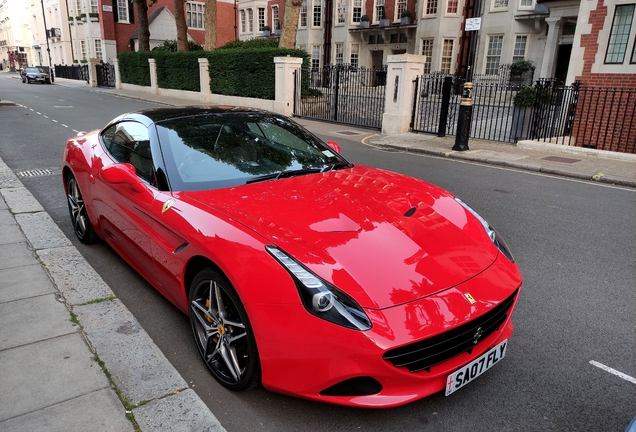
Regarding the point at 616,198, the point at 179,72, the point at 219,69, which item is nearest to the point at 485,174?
the point at 616,198

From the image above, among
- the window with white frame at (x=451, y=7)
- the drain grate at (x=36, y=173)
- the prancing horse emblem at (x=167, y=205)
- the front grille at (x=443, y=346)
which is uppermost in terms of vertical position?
the window with white frame at (x=451, y=7)

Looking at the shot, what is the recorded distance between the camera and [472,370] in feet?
7.57

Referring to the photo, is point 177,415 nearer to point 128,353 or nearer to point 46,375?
point 128,353

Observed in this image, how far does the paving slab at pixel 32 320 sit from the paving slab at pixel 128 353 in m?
0.12

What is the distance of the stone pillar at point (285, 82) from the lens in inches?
744

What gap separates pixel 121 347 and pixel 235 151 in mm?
1584

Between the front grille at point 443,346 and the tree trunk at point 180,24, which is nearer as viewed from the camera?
the front grille at point 443,346

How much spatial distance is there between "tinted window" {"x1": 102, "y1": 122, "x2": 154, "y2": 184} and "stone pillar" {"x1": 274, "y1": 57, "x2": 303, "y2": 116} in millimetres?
15243

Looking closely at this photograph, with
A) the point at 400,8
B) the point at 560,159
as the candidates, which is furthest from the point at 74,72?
the point at 560,159

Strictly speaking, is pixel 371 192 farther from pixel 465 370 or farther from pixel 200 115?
pixel 200 115

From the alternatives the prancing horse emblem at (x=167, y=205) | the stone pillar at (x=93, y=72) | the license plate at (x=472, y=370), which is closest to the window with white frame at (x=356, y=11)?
the stone pillar at (x=93, y=72)

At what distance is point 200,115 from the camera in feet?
12.5

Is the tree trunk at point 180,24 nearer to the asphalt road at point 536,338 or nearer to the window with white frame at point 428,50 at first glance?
the window with white frame at point 428,50

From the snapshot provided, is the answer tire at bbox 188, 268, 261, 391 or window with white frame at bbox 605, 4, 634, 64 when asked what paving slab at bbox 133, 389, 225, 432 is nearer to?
tire at bbox 188, 268, 261, 391
